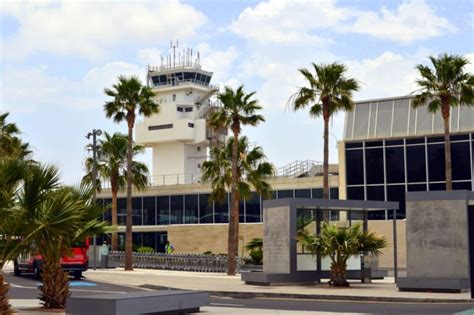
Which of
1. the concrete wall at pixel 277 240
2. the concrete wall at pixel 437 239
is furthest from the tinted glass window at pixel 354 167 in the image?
the concrete wall at pixel 437 239

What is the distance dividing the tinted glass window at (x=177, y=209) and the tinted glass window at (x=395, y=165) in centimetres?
1906

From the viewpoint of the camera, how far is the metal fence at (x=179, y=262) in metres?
44.2

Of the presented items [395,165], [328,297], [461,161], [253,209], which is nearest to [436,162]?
[461,161]

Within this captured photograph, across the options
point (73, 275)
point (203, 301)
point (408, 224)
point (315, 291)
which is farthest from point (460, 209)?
A: point (73, 275)

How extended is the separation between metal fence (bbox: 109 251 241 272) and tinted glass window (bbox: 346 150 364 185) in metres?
11.5

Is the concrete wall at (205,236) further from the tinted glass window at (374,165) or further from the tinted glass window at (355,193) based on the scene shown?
the tinted glass window at (374,165)

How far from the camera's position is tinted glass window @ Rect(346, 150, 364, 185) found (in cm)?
5162

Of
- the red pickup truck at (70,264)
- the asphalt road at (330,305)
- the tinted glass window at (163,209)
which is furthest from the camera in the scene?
the tinted glass window at (163,209)

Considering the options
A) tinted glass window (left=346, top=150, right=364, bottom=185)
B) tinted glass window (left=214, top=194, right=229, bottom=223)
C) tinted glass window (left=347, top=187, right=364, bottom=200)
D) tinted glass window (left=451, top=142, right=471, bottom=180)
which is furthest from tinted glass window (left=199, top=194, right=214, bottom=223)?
tinted glass window (left=451, top=142, right=471, bottom=180)

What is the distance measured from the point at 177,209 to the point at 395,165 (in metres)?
20.0

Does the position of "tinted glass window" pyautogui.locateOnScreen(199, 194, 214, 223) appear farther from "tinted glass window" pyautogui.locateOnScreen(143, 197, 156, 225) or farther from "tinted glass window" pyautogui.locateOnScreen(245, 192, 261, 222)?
"tinted glass window" pyautogui.locateOnScreen(143, 197, 156, 225)

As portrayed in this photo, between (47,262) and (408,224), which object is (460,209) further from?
(47,262)

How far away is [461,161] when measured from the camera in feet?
158

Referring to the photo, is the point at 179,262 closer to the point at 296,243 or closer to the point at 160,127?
the point at 296,243
